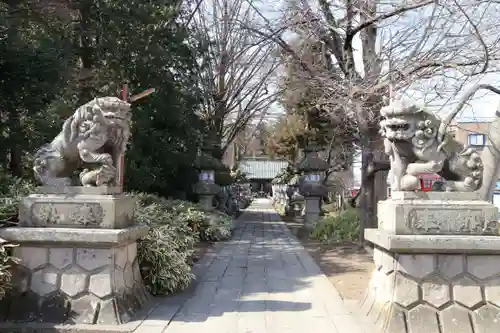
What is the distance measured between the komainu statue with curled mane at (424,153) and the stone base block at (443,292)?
71cm

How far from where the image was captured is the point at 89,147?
4930 mm

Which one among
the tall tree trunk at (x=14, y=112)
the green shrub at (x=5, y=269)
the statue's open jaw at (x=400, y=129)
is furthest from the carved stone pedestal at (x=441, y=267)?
the tall tree trunk at (x=14, y=112)

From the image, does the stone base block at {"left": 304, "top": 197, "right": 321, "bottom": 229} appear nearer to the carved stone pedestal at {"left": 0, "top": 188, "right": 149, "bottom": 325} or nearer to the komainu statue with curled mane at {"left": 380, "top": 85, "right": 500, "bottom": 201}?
the komainu statue with curled mane at {"left": 380, "top": 85, "right": 500, "bottom": 201}

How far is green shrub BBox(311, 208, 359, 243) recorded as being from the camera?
12969 mm

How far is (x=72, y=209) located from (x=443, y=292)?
144 inches

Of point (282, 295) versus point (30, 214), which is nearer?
point (30, 214)

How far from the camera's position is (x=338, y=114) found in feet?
41.3

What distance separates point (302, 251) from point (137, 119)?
4.85 meters

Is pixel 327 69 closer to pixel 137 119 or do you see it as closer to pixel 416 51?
pixel 416 51

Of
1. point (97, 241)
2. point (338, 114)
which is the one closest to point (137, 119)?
point (338, 114)

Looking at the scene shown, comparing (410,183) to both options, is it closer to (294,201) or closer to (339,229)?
(339,229)

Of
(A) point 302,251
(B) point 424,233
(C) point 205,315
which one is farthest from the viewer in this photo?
(A) point 302,251

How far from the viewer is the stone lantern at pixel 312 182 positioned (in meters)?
17.4

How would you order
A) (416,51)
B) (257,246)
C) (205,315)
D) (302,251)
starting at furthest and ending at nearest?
(257,246), (302,251), (416,51), (205,315)
